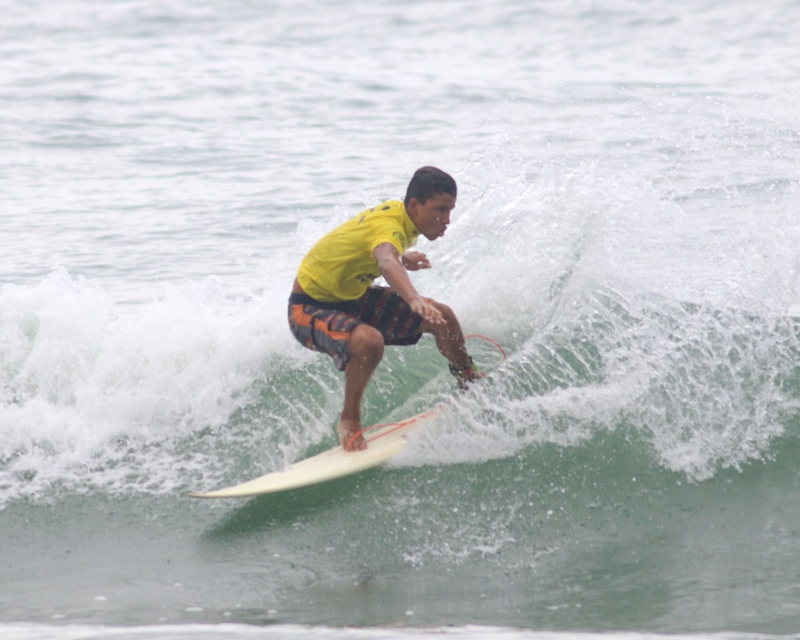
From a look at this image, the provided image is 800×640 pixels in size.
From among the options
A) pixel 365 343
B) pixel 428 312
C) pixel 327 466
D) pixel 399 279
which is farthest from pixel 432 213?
pixel 327 466

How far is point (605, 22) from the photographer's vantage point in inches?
890

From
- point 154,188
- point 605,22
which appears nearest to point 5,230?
point 154,188

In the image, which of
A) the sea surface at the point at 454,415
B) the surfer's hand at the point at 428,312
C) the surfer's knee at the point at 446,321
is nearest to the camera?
the sea surface at the point at 454,415

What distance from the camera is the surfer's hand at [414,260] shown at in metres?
5.31

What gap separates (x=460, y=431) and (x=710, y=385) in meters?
1.37

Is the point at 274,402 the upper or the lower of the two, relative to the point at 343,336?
lower

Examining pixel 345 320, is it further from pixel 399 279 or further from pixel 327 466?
pixel 327 466

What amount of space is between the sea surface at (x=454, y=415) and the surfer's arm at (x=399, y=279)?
0.97 m

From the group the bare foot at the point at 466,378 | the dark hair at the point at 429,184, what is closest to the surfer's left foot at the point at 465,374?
the bare foot at the point at 466,378

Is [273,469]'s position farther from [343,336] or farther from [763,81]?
[763,81]

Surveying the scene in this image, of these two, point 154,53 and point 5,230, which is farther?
point 154,53

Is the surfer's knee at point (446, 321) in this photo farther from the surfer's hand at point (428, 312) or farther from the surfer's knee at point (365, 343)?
the surfer's hand at point (428, 312)

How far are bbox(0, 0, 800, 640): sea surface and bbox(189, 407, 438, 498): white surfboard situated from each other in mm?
104

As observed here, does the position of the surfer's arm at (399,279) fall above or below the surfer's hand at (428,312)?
above
